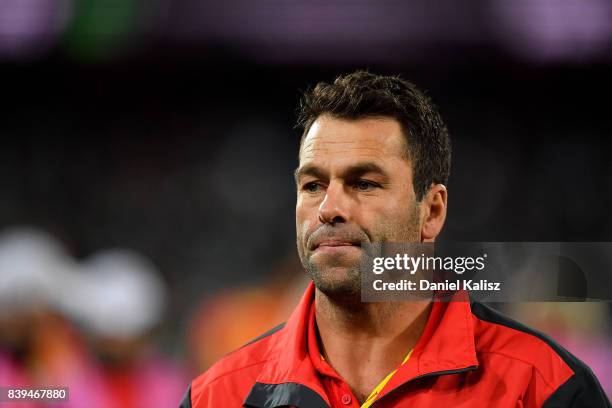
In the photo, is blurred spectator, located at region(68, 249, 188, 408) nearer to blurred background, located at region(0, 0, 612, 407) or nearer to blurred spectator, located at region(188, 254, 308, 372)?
blurred background, located at region(0, 0, 612, 407)

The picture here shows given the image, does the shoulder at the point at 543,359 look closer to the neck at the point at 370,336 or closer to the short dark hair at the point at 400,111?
the neck at the point at 370,336

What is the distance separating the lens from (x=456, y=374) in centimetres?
146

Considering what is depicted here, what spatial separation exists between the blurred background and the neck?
139 cm

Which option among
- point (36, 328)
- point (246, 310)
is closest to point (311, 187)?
point (246, 310)

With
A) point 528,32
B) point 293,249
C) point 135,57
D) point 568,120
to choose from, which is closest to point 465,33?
point 528,32

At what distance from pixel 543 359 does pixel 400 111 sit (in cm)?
55

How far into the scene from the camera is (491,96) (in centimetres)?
307

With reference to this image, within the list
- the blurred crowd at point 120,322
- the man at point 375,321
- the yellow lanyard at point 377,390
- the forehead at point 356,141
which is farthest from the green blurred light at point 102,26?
the yellow lanyard at point 377,390

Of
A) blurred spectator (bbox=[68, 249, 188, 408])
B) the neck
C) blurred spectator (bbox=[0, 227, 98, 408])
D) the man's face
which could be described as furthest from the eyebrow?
blurred spectator (bbox=[0, 227, 98, 408])

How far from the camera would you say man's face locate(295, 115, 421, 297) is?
4.78ft

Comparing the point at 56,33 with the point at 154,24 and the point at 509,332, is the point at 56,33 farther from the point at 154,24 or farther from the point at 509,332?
the point at 509,332

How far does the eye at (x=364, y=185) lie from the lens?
1517mm

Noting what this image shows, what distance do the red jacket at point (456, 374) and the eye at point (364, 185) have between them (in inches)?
11.3

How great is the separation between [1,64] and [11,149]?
339 millimetres
